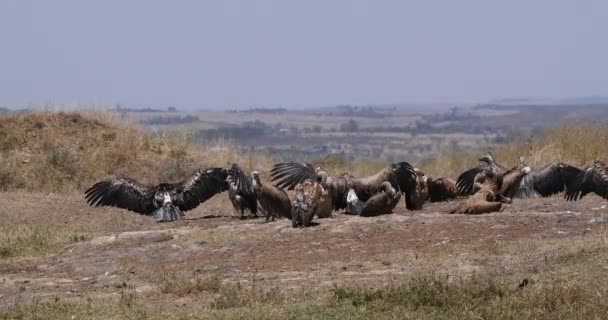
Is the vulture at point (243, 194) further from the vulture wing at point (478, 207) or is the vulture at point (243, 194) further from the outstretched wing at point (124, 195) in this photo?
the vulture wing at point (478, 207)

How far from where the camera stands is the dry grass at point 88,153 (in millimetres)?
22188

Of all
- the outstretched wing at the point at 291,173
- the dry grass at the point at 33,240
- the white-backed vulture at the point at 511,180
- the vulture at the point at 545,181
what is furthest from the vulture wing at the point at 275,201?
the vulture at the point at 545,181

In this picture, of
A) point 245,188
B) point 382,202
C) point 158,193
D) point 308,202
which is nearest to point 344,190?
point 382,202

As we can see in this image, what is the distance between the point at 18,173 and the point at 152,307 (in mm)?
13652

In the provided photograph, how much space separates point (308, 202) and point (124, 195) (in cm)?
488

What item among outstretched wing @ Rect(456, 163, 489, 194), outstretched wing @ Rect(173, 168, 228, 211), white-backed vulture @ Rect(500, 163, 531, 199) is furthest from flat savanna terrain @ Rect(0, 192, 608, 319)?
outstretched wing @ Rect(173, 168, 228, 211)

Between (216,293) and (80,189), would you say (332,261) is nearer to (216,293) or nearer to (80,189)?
Result: (216,293)

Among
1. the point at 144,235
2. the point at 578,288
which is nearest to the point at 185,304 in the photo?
the point at 578,288

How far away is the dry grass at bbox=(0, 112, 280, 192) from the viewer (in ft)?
72.8

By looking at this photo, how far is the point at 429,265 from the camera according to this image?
35.6 ft

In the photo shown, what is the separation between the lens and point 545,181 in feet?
56.5

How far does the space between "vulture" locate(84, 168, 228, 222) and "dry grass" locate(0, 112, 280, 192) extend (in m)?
3.85

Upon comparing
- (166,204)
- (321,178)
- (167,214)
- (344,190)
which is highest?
(321,178)

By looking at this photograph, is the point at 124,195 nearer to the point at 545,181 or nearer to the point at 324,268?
the point at 545,181
